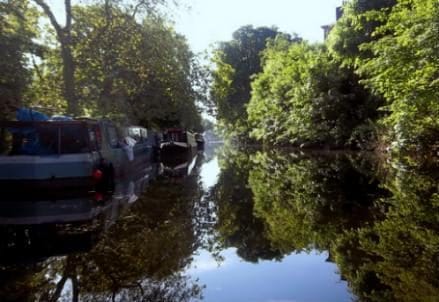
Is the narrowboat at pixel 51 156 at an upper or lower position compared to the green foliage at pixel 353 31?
lower

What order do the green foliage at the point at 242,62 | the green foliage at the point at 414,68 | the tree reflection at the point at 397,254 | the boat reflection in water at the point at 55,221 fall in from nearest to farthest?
1. the tree reflection at the point at 397,254
2. the boat reflection in water at the point at 55,221
3. the green foliage at the point at 414,68
4. the green foliage at the point at 242,62

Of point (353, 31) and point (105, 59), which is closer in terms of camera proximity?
point (105, 59)

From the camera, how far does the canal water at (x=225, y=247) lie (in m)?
5.30

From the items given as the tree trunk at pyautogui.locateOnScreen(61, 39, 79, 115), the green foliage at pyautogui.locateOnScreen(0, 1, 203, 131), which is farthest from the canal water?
the green foliage at pyautogui.locateOnScreen(0, 1, 203, 131)

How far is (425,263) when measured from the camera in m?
5.91

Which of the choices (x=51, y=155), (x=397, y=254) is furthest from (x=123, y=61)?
(x=397, y=254)

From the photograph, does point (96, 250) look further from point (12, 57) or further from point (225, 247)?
point (12, 57)

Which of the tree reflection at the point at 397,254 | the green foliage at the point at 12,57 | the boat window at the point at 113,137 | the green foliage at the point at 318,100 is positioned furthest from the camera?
the green foliage at the point at 318,100

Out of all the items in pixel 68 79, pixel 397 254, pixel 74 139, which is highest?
pixel 68 79

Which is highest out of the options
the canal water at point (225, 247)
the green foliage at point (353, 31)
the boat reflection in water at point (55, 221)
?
the green foliage at point (353, 31)

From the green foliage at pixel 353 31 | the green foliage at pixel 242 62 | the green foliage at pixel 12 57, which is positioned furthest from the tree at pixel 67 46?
the green foliage at pixel 242 62

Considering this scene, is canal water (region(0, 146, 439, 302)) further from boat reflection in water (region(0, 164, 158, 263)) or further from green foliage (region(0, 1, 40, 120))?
green foliage (region(0, 1, 40, 120))

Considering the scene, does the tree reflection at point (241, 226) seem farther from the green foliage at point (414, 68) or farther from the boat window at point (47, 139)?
the green foliage at point (414, 68)

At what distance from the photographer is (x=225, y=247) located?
25.0ft
